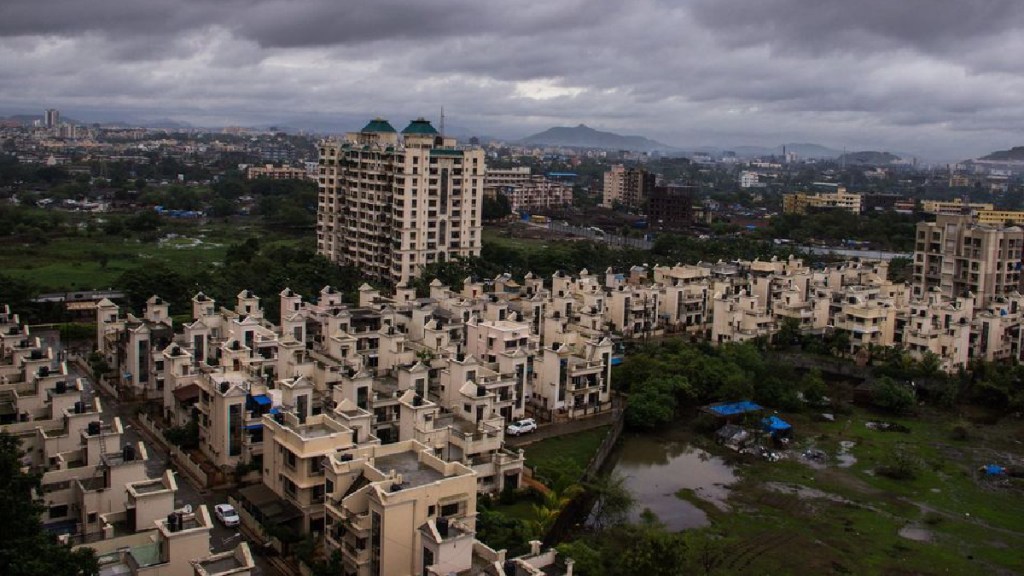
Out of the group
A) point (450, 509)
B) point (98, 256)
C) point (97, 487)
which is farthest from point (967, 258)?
point (98, 256)

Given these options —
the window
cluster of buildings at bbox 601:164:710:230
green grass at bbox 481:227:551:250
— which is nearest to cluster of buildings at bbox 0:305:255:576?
the window

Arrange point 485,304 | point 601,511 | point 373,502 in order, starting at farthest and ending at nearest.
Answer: point 485,304 → point 601,511 → point 373,502

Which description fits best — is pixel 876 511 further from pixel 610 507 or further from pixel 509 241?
pixel 509 241

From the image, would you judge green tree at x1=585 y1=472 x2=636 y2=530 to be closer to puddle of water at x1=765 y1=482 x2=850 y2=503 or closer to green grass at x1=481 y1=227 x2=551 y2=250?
puddle of water at x1=765 y1=482 x2=850 y2=503

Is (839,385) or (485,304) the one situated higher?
(485,304)

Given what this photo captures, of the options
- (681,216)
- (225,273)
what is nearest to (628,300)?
(225,273)

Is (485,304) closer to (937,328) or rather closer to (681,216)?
(937,328)

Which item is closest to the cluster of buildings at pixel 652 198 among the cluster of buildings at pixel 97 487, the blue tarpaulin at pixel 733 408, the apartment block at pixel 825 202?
the apartment block at pixel 825 202
